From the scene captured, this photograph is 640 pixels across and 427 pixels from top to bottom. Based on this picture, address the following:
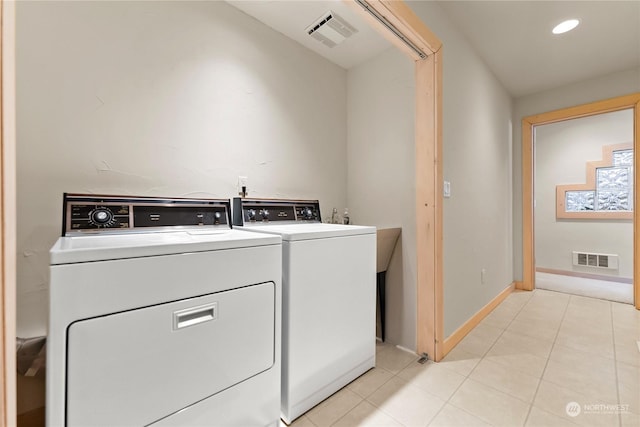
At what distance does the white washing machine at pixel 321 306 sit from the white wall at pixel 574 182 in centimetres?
440

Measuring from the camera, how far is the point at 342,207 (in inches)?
95.7

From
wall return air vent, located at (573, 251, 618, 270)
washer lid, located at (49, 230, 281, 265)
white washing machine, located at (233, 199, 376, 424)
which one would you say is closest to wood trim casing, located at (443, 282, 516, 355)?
white washing machine, located at (233, 199, 376, 424)

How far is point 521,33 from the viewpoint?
2293 mm

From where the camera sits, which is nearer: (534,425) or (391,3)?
(534,425)

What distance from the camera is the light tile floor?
4.26 feet

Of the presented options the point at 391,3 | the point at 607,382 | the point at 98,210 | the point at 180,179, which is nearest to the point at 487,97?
the point at 391,3

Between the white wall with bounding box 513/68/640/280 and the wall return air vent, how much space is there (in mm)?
1439

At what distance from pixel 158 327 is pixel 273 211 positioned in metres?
1.09

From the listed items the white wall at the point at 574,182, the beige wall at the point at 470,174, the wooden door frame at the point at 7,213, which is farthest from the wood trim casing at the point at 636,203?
the wooden door frame at the point at 7,213

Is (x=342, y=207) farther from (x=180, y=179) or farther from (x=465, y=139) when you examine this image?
(x=180, y=179)

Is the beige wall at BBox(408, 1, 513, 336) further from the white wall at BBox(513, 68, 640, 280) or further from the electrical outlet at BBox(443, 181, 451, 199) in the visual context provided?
the white wall at BBox(513, 68, 640, 280)

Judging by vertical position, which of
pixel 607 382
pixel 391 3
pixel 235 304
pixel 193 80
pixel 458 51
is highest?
pixel 458 51

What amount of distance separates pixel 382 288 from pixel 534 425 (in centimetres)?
106

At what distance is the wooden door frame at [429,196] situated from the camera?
177cm
